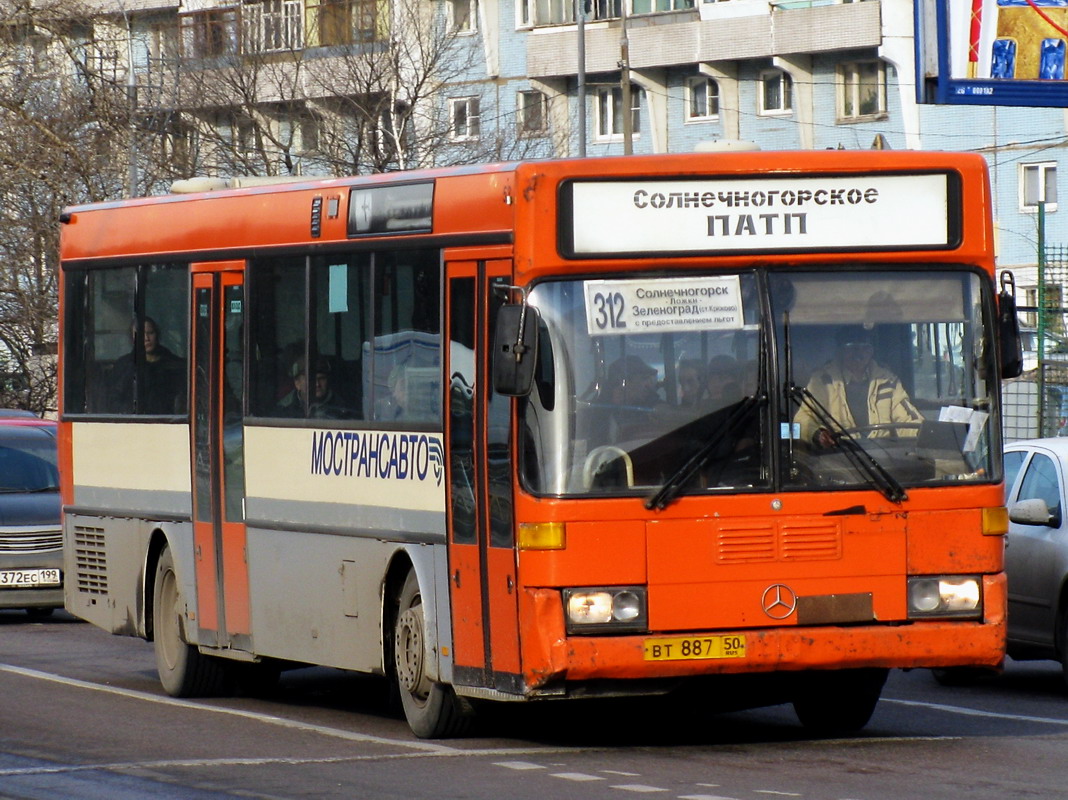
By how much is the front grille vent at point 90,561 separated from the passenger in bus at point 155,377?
1050mm

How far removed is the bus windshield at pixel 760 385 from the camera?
10141 mm

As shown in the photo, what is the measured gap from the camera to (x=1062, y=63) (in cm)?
2606

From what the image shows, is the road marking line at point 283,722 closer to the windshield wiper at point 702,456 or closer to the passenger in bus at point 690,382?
the windshield wiper at point 702,456

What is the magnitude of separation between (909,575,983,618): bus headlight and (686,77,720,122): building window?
149ft

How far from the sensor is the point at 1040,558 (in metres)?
13.8

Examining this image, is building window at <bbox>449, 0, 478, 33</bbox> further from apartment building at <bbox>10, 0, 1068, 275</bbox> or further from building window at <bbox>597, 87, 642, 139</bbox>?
building window at <bbox>597, 87, 642, 139</bbox>

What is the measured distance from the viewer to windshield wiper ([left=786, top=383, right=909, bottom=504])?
406 inches

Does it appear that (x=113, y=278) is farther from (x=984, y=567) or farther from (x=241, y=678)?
(x=984, y=567)

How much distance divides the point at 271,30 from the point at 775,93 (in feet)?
44.7

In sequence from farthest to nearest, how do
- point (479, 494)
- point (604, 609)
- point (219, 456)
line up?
1. point (219, 456)
2. point (479, 494)
3. point (604, 609)

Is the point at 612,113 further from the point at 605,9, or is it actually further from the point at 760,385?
the point at 760,385

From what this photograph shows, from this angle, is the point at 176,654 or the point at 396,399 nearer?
the point at 396,399

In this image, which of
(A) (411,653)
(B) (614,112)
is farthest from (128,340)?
(B) (614,112)

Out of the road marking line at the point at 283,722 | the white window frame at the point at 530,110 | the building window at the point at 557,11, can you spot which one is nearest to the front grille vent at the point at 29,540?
the road marking line at the point at 283,722
